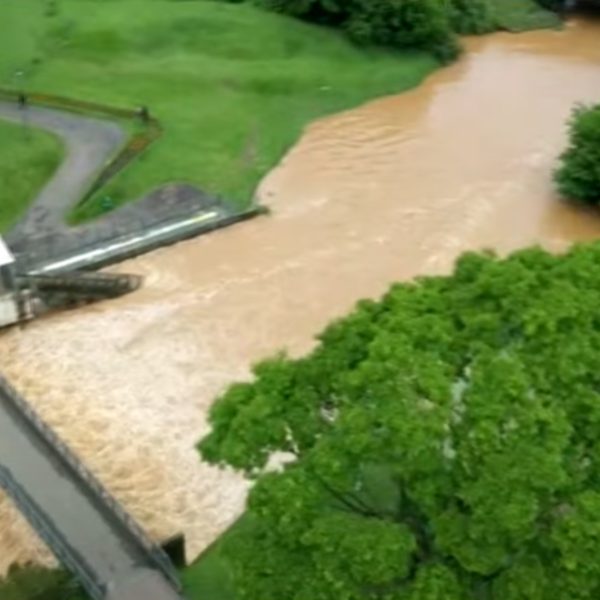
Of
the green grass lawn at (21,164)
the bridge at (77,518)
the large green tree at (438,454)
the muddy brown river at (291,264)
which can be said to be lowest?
the muddy brown river at (291,264)

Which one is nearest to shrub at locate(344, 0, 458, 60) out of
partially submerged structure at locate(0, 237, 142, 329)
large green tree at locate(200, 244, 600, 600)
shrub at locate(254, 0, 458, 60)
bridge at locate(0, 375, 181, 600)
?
shrub at locate(254, 0, 458, 60)

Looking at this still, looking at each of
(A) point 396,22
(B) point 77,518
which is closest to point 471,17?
(A) point 396,22

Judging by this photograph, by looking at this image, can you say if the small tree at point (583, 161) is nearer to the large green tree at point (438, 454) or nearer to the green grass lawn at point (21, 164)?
the green grass lawn at point (21, 164)

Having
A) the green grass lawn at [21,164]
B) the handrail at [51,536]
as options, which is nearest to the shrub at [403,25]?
the green grass lawn at [21,164]

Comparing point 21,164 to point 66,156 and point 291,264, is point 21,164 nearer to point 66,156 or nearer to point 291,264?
point 66,156

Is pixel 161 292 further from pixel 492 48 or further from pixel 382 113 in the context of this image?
pixel 492 48

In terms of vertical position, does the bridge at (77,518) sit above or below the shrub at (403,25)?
below
